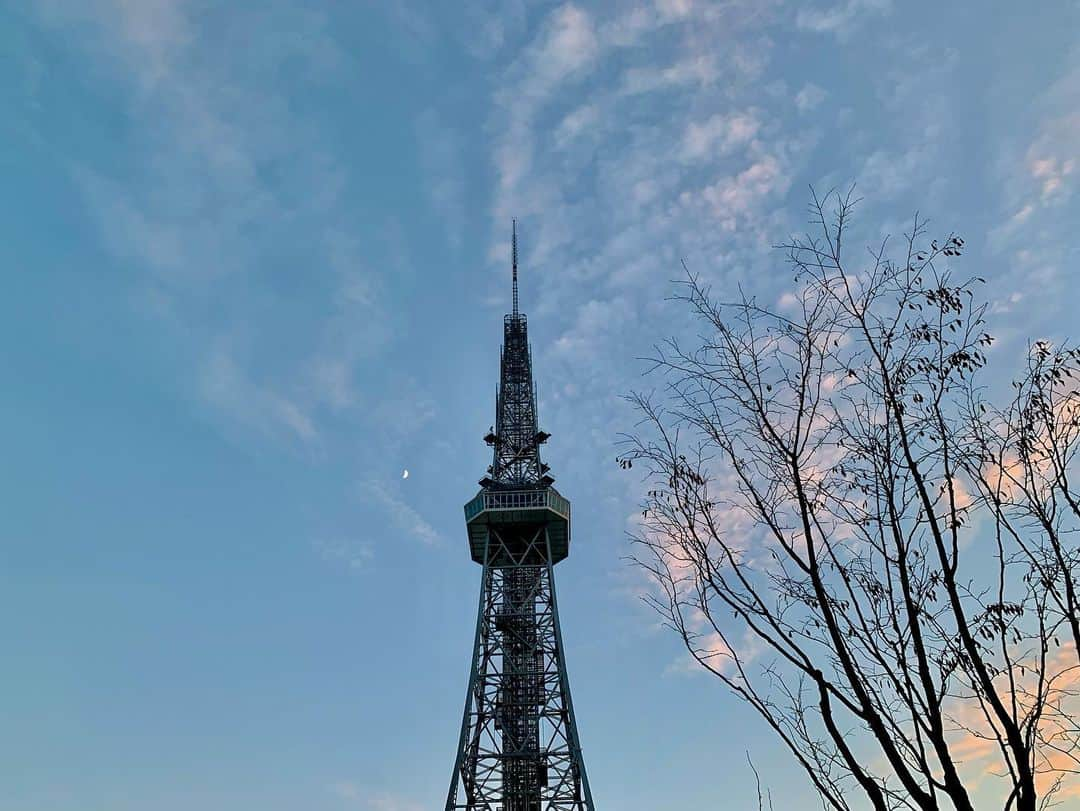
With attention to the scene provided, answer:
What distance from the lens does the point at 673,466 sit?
675 centimetres

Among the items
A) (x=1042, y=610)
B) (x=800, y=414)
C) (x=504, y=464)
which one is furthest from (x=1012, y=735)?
(x=504, y=464)

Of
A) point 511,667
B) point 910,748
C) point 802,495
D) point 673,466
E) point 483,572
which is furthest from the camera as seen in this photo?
point 483,572

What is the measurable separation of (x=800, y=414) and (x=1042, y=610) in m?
1.87

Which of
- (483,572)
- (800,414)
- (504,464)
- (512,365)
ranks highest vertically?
(512,365)

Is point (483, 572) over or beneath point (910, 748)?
over

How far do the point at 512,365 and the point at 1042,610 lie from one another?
6400 centimetres

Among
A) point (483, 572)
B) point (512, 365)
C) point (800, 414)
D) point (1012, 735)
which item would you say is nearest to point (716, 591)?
point (800, 414)

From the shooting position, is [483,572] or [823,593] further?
[483,572]

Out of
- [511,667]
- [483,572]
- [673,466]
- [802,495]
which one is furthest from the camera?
[483,572]

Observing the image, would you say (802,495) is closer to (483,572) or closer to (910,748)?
(910,748)

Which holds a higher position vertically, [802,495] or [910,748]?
[802,495]

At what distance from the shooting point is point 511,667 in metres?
53.8

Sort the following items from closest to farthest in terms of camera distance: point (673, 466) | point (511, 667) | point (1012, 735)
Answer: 1. point (1012, 735)
2. point (673, 466)
3. point (511, 667)

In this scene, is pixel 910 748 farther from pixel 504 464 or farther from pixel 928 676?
pixel 504 464
